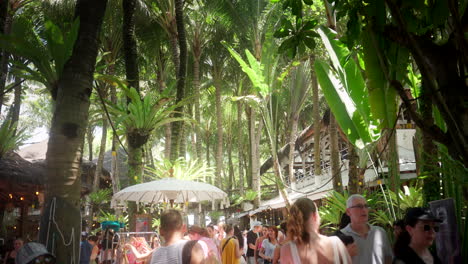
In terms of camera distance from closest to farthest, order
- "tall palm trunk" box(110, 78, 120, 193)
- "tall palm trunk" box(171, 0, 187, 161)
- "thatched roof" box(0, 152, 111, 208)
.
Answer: "tall palm trunk" box(171, 0, 187, 161)
"tall palm trunk" box(110, 78, 120, 193)
"thatched roof" box(0, 152, 111, 208)

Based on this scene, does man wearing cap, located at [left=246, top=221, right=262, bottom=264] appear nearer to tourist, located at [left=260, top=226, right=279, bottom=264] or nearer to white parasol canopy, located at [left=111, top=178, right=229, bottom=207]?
white parasol canopy, located at [left=111, top=178, right=229, bottom=207]

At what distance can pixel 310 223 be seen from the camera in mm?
2783

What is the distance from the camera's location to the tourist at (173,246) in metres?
3.27

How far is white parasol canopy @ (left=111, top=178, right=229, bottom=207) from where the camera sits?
26.3 feet

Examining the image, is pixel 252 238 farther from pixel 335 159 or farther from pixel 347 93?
pixel 347 93

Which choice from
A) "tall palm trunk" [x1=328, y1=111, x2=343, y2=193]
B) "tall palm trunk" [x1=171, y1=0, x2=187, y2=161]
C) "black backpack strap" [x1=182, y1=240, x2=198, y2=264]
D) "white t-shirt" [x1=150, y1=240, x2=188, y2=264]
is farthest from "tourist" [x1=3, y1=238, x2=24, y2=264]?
"tall palm trunk" [x1=328, y1=111, x2=343, y2=193]

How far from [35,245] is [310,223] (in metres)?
1.85

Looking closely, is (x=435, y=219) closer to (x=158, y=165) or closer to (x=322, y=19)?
(x=158, y=165)

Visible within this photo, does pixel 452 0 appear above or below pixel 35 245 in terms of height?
→ above

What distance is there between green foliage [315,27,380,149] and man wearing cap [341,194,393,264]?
47.6 inches

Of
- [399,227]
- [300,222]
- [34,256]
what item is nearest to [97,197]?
[399,227]

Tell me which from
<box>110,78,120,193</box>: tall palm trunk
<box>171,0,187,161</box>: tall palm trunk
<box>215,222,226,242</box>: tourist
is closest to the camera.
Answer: <box>215,222,226,242</box>: tourist

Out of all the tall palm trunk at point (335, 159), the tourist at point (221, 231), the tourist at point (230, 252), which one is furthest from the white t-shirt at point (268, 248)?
the tall palm trunk at point (335, 159)

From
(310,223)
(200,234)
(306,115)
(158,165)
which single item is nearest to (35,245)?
(310,223)
